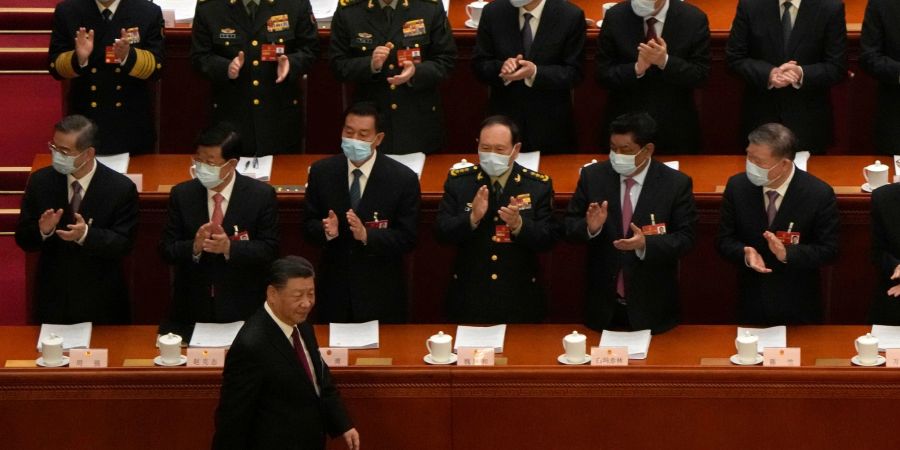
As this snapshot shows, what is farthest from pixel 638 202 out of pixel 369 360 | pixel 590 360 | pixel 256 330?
pixel 256 330

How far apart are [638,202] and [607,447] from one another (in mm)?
958

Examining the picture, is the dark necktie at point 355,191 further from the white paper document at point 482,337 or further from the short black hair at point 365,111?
the white paper document at point 482,337

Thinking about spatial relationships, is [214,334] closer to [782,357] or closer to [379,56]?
[379,56]

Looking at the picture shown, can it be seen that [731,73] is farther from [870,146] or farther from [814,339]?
[814,339]

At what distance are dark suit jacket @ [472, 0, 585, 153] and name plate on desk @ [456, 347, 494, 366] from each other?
166cm

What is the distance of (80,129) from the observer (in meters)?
6.36

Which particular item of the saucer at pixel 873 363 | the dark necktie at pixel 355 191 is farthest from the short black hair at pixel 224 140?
the saucer at pixel 873 363

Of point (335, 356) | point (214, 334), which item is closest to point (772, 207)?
point (335, 356)

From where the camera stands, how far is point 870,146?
7570mm

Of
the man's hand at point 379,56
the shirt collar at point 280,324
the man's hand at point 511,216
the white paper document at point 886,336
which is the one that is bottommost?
the white paper document at point 886,336

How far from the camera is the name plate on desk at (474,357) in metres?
5.77

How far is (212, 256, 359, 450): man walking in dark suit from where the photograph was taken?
5301 mm

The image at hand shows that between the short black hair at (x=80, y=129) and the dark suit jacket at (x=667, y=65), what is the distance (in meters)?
2.05

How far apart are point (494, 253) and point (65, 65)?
2.03m
